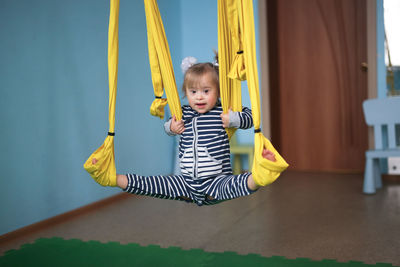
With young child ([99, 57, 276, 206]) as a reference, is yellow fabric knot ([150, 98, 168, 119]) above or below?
above

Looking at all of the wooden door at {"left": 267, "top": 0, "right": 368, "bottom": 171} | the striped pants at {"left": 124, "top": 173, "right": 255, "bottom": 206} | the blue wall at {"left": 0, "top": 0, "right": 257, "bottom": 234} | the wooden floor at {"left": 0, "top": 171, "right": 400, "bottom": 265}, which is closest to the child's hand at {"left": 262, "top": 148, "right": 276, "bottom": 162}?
the striped pants at {"left": 124, "top": 173, "right": 255, "bottom": 206}

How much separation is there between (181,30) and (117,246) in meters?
2.62

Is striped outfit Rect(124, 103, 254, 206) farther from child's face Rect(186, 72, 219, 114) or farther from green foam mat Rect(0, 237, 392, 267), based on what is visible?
green foam mat Rect(0, 237, 392, 267)

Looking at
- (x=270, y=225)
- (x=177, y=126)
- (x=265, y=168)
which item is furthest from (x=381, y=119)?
(x=265, y=168)

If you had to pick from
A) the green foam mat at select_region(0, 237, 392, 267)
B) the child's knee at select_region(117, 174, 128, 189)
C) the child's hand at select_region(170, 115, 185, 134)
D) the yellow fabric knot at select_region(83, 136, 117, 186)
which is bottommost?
the green foam mat at select_region(0, 237, 392, 267)

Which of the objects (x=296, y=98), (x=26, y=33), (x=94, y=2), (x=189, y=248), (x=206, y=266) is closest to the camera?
(x=206, y=266)

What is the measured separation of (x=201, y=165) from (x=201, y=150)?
6 cm

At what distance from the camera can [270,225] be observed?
91.9 inches

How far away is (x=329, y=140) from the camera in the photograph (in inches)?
156

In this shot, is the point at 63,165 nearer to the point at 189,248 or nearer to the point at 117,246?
the point at 117,246

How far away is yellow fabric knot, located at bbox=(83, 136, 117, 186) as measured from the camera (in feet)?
4.71

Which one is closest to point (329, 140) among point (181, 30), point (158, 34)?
point (181, 30)

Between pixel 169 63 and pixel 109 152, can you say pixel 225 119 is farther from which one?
pixel 109 152

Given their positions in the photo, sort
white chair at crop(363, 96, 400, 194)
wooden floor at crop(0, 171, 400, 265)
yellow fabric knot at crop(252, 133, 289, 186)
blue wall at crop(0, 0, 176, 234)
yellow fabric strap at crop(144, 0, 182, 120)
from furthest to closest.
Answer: white chair at crop(363, 96, 400, 194), blue wall at crop(0, 0, 176, 234), wooden floor at crop(0, 171, 400, 265), yellow fabric strap at crop(144, 0, 182, 120), yellow fabric knot at crop(252, 133, 289, 186)
